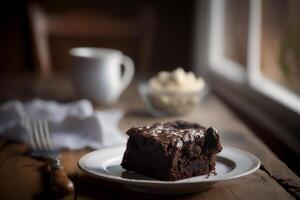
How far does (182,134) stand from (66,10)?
2198mm

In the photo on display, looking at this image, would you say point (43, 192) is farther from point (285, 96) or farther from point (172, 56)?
point (172, 56)

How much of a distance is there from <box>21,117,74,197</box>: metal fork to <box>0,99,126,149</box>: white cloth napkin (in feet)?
0.05

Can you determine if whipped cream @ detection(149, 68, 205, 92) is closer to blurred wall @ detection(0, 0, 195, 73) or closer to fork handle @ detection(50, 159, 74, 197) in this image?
fork handle @ detection(50, 159, 74, 197)

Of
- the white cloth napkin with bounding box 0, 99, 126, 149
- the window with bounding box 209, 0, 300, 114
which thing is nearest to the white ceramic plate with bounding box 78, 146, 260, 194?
the white cloth napkin with bounding box 0, 99, 126, 149

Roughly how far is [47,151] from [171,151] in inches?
15.3

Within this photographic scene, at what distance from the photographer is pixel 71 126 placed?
1.47 metres

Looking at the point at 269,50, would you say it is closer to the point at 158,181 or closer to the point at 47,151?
the point at 47,151

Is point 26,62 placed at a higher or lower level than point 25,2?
lower

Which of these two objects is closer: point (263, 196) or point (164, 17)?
point (263, 196)

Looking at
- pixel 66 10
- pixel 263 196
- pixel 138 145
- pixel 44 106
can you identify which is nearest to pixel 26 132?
pixel 44 106

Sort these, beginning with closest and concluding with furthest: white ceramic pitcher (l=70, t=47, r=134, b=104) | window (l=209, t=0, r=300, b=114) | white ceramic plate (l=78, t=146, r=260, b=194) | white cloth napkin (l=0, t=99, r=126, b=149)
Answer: white ceramic plate (l=78, t=146, r=260, b=194)
white cloth napkin (l=0, t=99, r=126, b=149)
window (l=209, t=0, r=300, b=114)
white ceramic pitcher (l=70, t=47, r=134, b=104)

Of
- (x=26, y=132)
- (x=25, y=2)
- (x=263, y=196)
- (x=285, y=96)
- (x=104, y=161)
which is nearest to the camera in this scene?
(x=263, y=196)

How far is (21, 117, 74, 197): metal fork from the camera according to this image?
3.34ft

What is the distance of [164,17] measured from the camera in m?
3.17
